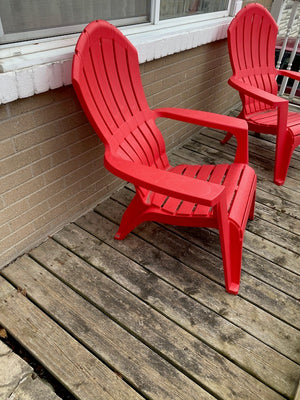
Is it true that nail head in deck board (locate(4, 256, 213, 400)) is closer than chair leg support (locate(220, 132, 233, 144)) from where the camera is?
Yes

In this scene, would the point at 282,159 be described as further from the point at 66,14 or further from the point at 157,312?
the point at 66,14

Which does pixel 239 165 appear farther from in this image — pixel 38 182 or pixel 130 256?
pixel 38 182

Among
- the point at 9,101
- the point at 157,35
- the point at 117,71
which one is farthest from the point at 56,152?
Result: the point at 157,35

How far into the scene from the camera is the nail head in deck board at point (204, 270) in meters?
1.43

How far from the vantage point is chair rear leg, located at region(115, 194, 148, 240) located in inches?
65.9

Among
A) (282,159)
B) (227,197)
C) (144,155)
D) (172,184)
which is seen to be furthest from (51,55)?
(282,159)

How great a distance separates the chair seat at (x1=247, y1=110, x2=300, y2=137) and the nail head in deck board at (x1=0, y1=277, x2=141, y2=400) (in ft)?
6.75

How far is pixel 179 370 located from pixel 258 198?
1413mm

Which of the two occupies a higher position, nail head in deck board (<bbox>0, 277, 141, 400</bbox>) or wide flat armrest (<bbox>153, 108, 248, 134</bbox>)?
wide flat armrest (<bbox>153, 108, 248, 134</bbox>)

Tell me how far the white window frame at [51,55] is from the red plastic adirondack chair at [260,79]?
650 mm

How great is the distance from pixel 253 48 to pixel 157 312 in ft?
7.86

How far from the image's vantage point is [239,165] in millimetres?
1860

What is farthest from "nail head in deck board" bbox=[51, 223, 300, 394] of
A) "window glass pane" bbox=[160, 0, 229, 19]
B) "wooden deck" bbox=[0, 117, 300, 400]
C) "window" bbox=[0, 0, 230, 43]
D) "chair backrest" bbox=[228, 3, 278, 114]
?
"chair backrest" bbox=[228, 3, 278, 114]

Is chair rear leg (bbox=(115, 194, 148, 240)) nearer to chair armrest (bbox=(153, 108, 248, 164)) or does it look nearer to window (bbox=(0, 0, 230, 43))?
chair armrest (bbox=(153, 108, 248, 164))
